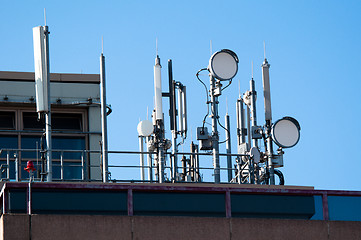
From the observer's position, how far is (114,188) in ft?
67.4

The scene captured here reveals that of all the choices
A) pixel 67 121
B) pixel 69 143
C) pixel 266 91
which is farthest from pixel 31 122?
pixel 266 91

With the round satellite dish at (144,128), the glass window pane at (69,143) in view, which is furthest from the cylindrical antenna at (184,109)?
the glass window pane at (69,143)

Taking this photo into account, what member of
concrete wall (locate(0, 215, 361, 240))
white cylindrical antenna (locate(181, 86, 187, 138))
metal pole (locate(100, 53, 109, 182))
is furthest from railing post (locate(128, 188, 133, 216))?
white cylindrical antenna (locate(181, 86, 187, 138))

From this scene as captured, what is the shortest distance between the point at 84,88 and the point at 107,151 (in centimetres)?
728

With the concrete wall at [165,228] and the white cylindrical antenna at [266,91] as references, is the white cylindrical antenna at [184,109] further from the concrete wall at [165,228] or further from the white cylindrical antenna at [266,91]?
the concrete wall at [165,228]

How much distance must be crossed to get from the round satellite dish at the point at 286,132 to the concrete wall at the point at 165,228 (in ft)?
24.5

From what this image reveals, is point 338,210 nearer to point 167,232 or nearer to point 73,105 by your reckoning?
point 167,232

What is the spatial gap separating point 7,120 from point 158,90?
7152 mm

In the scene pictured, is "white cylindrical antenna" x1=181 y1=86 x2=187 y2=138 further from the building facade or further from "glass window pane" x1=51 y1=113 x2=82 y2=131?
"glass window pane" x1=51 y1=113 x2=82 y2=131

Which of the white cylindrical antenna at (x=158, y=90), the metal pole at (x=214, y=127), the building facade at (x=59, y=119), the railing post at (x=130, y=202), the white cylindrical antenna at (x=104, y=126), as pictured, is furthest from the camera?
the building facade at (x=59, y=119)

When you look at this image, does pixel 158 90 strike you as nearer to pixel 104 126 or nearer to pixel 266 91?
pixel 104 126

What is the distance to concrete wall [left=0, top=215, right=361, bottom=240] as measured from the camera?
1978 centimetres

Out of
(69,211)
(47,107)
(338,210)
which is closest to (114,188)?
(69,211)

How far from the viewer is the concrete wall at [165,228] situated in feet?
64.9
